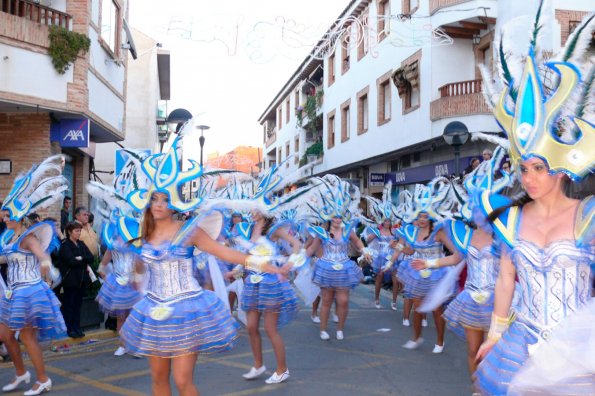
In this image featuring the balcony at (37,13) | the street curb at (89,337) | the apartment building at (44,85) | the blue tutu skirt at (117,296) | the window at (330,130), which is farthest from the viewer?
the window at (330,130)

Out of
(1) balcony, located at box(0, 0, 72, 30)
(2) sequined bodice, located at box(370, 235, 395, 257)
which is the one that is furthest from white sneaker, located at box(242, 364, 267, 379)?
(1) balcony, located at box(0, 0, 72, 30)

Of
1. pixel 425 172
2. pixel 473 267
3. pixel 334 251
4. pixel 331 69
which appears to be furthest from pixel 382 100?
pixel 473 267

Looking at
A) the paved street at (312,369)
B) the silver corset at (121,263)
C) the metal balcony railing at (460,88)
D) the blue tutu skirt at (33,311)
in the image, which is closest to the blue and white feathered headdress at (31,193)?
the blue tutu skirt at (33,311)

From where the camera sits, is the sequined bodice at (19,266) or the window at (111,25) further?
the window at (111,25)

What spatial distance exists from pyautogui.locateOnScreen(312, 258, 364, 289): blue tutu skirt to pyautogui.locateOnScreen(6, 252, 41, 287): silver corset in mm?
3775

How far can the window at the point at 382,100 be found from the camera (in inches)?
834

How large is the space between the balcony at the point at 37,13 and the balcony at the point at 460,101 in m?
9.94

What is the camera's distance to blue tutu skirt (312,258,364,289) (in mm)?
8000

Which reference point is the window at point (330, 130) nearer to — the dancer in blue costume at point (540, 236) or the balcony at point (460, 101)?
the balcony at point (460, 101)

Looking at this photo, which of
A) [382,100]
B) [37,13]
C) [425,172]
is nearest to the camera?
[37,13]

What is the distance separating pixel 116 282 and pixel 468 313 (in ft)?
13.4

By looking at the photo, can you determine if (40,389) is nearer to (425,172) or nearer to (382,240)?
(382,240)

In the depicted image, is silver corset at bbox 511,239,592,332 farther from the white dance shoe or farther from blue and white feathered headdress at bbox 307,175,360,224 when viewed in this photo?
blue and white feathered headdress at bbox 307,175,360,224

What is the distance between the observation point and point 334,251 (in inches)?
326
